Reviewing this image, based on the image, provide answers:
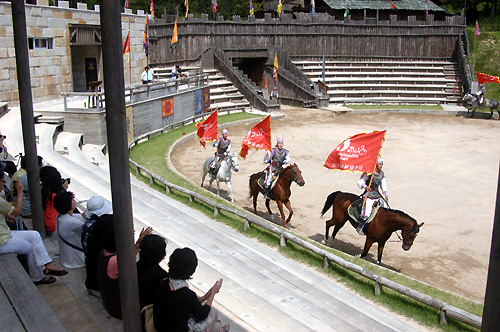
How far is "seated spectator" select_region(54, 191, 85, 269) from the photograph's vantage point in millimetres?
7121

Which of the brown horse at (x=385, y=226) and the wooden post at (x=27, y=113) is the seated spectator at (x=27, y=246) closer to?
the wooden post at (x=27, y=113)

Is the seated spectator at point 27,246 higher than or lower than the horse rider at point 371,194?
higher

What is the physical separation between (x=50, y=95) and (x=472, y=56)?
107 ft

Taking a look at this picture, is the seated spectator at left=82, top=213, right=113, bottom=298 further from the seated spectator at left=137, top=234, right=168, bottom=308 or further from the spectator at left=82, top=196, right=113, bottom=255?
the seated spectator at left=137, top=234, right=168, bottom=308

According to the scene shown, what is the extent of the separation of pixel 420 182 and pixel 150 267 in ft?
46.8

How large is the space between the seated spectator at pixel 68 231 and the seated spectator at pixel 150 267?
6.28 ft

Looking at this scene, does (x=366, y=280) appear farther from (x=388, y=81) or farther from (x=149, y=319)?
(x=388, y=81)

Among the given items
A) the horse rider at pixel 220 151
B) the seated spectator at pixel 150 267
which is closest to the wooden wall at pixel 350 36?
the horse rider at pixel 220 151

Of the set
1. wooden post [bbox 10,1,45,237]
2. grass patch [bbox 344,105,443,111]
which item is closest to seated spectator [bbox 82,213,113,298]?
wooden post [bbox 10,1,45,237]

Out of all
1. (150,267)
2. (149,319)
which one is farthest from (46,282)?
(149,319)

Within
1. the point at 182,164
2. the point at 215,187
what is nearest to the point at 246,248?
the point at 215,187

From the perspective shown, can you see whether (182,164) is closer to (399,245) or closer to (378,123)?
(399,245)

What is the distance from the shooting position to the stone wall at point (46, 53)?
879 inches

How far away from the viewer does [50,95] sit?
25406mm
